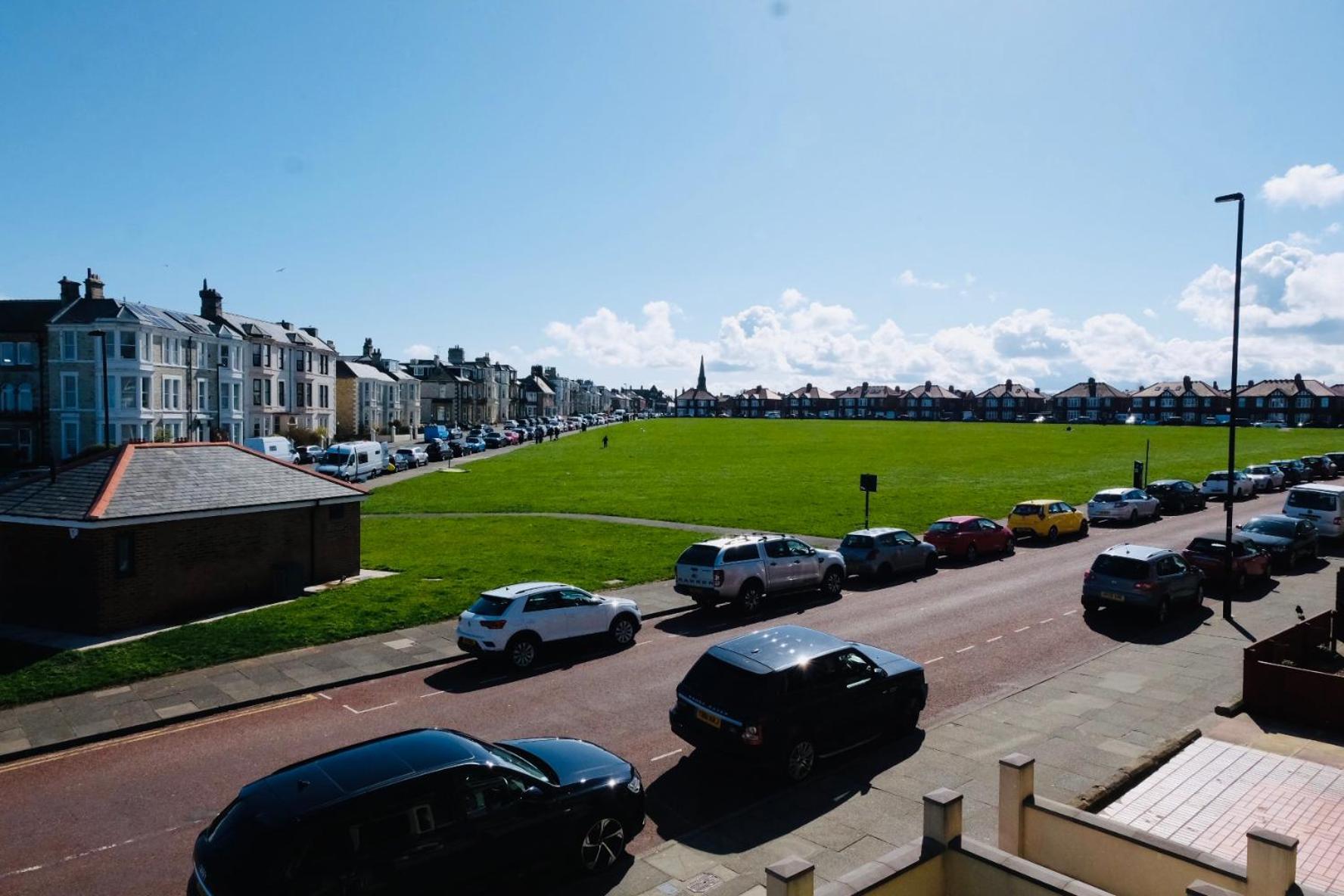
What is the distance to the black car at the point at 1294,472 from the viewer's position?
→ 47.9 m

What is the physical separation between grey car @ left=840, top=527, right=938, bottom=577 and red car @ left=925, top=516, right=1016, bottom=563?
1.76m

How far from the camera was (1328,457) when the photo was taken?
180ft

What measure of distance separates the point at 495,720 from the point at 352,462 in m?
41.4

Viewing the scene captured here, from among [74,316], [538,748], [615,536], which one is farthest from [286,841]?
[74,316]

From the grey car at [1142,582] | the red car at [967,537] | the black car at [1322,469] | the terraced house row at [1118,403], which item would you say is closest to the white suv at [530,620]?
the grey car at [1142,582]

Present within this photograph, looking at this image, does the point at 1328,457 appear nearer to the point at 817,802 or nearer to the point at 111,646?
the point at 817,802

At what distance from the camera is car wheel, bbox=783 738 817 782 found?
10594 millimetres

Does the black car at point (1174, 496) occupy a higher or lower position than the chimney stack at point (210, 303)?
lower

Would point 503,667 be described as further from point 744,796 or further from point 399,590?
point 399,590

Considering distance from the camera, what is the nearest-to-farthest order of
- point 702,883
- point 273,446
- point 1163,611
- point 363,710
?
point 702,883 < point 363,710 < point 1163,611 < point 273,446

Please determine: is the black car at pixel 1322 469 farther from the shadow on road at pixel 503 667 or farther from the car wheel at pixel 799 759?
the car wheel at pixel 799 759

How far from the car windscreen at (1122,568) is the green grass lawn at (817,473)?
43.1 ft

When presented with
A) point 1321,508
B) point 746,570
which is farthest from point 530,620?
point 1321,508

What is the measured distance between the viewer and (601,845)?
A: 28.2ft
